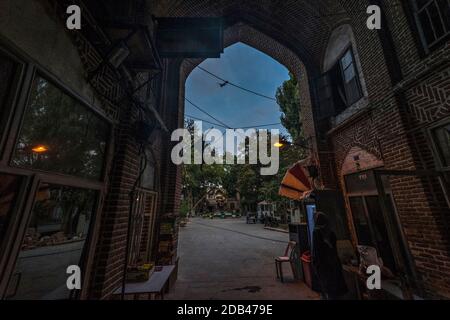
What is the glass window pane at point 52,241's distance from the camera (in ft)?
6.08

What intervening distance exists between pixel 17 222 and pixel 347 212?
7117 millimetres

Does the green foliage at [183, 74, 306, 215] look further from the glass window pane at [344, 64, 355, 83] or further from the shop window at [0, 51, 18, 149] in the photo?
the shop window at [0, 51, 18, 149]

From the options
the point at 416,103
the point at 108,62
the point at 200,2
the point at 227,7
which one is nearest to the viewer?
the point at 108,62

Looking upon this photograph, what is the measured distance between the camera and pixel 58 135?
84.2 inches

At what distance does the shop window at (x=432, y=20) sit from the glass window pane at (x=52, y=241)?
6840 millimetres

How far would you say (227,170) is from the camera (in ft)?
141

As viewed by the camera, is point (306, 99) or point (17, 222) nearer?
point (17, 222)

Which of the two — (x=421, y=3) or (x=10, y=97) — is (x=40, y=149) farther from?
(x=421, y=3)

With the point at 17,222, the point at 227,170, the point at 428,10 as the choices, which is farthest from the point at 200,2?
the point at 227,170

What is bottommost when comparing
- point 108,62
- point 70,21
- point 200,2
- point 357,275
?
point 357,275

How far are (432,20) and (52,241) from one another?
300 inches

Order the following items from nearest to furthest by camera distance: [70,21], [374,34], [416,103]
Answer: [70,21] → [416,103] → [374,34]

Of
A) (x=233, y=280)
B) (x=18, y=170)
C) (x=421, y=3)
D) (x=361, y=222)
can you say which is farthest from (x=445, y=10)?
(x=233, y=280)

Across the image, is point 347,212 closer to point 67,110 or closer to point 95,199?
point 95,199
